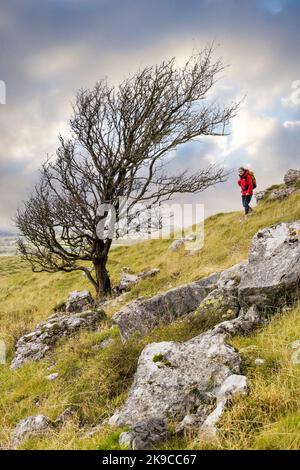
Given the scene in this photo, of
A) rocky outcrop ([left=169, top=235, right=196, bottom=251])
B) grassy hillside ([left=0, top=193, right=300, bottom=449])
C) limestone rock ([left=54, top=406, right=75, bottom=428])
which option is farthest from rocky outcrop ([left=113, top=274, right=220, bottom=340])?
rocky outcrop ([left=169, top=235, right=196, bottom=251])

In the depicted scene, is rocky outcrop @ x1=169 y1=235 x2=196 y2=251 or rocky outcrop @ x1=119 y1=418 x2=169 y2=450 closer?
rocky outcrop @ x1=119 y1=418 x2=169 y2=450

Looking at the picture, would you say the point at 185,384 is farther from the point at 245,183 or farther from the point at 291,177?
the point at 291,177

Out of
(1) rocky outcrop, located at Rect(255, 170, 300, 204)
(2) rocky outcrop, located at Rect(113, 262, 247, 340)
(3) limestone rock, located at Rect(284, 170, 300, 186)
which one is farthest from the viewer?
(3) limestone rock, located at Rect(284, 170, 300, 186)

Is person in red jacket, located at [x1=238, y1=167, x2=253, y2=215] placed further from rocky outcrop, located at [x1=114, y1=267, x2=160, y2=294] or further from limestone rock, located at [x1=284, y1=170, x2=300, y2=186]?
rocky outcrop, located at [x1=114, y1=267, x2=160, y2=294]

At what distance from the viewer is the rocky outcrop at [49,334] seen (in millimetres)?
12266

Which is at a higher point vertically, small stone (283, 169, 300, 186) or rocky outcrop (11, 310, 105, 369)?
small stone (283, 169, 300, 186)

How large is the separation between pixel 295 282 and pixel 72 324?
786 centimetres

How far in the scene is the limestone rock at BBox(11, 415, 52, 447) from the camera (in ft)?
20.5

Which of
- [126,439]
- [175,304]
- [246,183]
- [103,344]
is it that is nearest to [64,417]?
[126,439]

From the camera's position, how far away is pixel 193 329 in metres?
8.42

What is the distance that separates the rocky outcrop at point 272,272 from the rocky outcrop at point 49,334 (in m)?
6.27

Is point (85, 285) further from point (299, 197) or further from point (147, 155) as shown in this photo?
point (299, 197)

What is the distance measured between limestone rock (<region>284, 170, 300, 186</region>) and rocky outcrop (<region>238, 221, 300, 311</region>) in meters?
24.7

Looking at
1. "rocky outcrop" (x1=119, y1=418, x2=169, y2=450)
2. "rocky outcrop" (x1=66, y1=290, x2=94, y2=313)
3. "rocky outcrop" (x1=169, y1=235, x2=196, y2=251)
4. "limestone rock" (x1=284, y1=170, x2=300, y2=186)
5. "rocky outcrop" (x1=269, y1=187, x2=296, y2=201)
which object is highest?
"limestone rock" (x1=284, y1=170, x2=300, y2=186)
